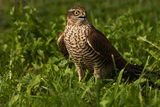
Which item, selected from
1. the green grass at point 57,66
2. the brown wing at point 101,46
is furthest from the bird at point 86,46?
the green grass at point 57,66

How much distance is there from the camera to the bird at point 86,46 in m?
4.02

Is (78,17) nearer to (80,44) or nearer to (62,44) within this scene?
(80,44)

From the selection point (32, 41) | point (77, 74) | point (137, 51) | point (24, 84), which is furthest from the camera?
point (32, 41)

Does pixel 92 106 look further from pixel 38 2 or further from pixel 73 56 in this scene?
A: pixel 38 2

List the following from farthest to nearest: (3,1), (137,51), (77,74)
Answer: (3,1) < (137,51) < (77,74)

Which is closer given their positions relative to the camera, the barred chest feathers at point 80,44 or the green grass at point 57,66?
the green grass at point 57,66

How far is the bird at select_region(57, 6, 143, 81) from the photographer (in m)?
4.02

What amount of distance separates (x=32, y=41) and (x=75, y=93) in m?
2.54

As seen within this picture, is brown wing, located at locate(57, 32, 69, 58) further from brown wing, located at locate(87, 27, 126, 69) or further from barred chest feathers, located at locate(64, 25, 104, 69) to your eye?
brown wing, located at locate(87, 27, 126, 69)

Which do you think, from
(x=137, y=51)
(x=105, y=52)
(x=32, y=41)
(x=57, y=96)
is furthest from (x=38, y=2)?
(x=57, y=96)

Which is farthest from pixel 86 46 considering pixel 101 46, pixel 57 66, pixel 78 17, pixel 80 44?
pixel 57 66

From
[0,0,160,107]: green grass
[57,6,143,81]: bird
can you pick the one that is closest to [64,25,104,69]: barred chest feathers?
[57,6,143,81]: bird

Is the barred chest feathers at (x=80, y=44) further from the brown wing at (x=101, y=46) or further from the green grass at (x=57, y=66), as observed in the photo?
the green grass at (x=57, y=66)

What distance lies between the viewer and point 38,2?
33.1 feet
